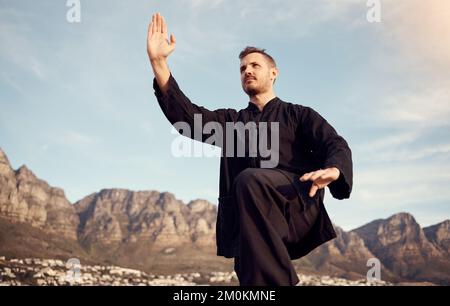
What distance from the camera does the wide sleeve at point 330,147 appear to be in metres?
4.32

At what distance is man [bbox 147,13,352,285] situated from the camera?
402 centimetres

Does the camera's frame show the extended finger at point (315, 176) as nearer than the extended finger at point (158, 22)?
Yes

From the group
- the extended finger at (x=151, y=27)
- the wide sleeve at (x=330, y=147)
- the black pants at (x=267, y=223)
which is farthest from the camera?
the extended finger at (x=151, y=27)

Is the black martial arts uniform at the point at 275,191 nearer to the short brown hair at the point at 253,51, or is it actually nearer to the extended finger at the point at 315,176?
the extended finger at the point at 315,176

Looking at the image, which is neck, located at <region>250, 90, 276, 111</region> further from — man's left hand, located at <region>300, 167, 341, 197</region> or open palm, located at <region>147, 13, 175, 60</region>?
man's left hand, located at <region>300, 167, 341, 197</region>

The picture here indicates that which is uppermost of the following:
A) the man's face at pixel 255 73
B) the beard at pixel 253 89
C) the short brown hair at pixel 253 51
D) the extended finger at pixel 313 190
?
the short brown hair at pixel 253 51

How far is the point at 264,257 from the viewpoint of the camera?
393 centimetres

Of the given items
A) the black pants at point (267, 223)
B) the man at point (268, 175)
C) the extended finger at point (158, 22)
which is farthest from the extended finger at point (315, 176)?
the extended finger at point (158, 22)

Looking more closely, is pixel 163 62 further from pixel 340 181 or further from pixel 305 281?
pixel 305 281

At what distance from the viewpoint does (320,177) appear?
13.3ft

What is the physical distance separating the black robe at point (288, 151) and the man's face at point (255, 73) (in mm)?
244

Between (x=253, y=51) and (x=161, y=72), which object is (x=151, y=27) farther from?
(x=253, y=51)

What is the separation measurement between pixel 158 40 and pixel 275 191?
2337 mm

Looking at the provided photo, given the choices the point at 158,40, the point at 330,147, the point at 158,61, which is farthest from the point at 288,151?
the point at 158,40
